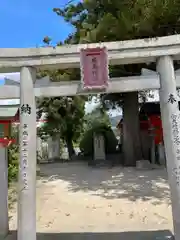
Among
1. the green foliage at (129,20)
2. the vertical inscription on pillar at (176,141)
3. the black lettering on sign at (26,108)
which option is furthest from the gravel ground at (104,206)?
the green foliage at (129,20)

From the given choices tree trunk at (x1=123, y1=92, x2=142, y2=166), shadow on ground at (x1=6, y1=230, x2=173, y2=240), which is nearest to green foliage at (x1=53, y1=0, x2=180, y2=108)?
tree trunk at (x1=123, y1=92, x2=142, y2=166)

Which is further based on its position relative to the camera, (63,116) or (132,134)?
(63,116)

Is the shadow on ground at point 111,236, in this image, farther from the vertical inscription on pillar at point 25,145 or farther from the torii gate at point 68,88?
the vertical inscription on pillar at point 25,145

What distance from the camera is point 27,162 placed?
440 cm

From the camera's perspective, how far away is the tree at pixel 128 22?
907 cm

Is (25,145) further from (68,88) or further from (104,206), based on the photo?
(104,206)

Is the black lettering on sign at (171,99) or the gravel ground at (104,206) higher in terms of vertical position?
the black lettering on sign at (171,99)

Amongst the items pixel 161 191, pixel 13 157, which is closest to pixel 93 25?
pixel 13 157

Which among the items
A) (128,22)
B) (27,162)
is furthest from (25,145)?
(128,22)

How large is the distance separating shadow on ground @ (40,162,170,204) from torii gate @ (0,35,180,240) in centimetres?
385

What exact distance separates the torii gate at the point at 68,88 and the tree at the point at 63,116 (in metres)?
12.5

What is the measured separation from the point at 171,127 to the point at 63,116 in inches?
557

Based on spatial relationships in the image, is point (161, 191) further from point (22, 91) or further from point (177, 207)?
point (22, 91)

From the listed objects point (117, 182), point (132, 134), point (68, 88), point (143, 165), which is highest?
point (68, 88)
